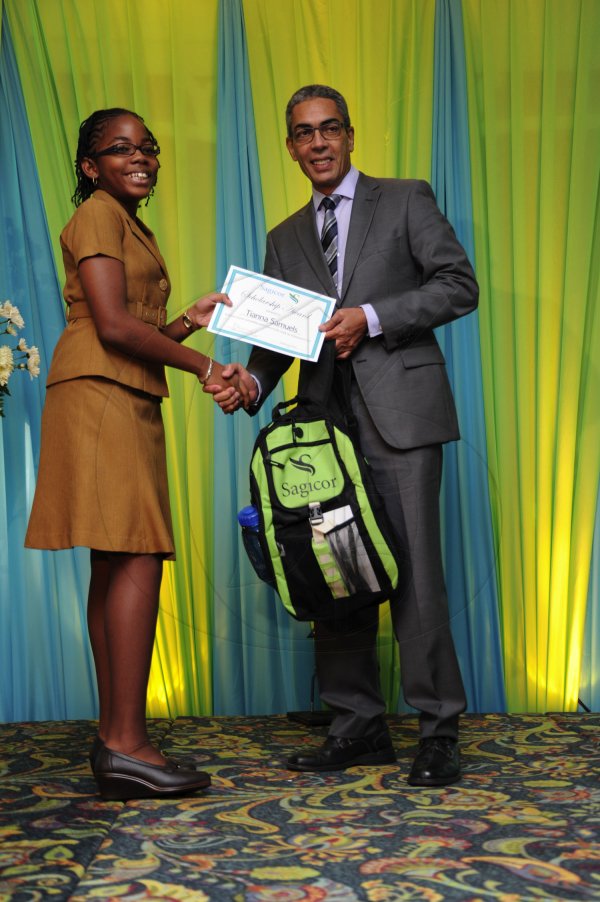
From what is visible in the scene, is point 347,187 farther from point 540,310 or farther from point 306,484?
point 540,310

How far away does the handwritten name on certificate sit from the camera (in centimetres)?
185

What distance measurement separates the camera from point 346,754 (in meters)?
2.16

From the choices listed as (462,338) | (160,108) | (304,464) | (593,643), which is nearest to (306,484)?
(304,464)

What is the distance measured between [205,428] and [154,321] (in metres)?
0.24

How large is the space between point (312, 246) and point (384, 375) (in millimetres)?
351

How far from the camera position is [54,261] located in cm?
301

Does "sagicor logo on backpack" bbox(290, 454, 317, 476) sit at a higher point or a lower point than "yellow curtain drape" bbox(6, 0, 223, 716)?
lower

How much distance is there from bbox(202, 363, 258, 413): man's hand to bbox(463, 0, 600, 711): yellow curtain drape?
120 centimetres

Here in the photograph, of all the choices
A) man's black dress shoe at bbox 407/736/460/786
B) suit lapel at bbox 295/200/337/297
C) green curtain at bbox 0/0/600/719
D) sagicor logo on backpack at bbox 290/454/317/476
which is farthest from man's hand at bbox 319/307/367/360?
green curtain at bbox 0/0/600/719

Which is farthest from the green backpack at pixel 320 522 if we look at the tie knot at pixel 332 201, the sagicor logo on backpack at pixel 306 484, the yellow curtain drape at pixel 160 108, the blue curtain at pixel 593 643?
the blue curtain at pixel 593 643

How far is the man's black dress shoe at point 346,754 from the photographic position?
2.14 metres

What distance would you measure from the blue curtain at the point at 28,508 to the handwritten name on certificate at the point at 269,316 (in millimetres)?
1271

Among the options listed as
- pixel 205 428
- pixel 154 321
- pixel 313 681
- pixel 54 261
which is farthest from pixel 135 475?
pixel 54 261

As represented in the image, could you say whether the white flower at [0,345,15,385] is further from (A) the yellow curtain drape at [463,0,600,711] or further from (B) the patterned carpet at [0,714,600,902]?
(A) the yellow curtain drape at [463,0,600,711]
